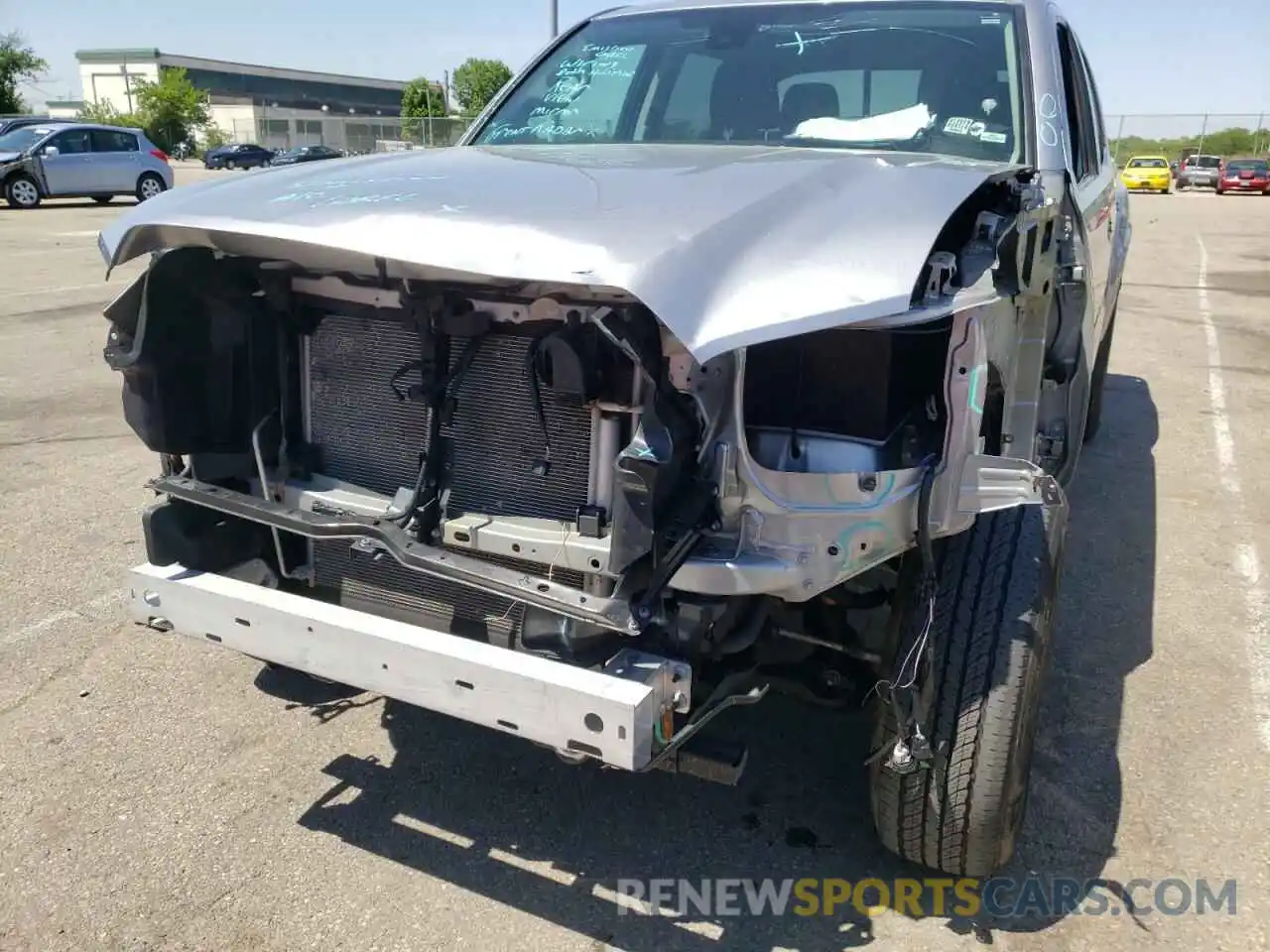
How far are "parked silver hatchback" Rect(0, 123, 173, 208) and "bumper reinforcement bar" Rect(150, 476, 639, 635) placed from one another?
21453mm

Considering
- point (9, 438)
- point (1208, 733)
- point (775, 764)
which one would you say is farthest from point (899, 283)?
point (9, 438)

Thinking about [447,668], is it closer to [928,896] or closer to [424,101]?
[928,896]

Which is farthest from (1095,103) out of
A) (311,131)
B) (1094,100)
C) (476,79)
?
(476,79)

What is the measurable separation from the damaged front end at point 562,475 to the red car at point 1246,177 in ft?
125

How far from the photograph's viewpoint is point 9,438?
6.03 m

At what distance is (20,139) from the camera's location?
69.7 ft

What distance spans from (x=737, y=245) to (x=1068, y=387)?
2.08 metres

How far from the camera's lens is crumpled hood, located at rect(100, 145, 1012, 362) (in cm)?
194

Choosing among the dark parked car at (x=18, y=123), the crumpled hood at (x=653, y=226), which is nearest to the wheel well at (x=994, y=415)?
the crumpled hood at (x=653, y=226)

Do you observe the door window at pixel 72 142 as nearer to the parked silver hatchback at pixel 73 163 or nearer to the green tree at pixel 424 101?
the parked silver hatchback at pixel 73 163

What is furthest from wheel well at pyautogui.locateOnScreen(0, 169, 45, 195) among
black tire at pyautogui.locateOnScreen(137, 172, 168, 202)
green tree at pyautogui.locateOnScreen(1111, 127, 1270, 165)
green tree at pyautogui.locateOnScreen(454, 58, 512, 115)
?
green tree at pyautogui.locateOnScreen(454, 58, 512, 115)

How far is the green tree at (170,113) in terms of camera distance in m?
53.0

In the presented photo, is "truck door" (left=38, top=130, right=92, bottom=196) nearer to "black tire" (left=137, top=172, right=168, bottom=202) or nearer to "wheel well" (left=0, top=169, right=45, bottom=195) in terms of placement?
"wheel well" (left=0, top=169, right=45, bottom=195)

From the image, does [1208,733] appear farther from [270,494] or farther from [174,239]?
[174,239]
